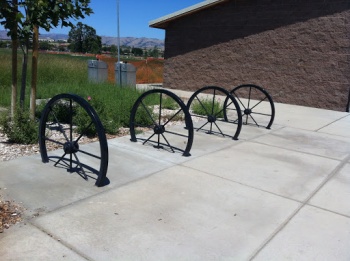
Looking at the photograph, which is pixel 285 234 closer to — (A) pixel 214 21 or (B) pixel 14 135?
(B) pixel 14 135

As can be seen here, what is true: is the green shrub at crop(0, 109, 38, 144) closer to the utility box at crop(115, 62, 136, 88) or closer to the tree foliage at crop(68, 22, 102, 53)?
the utility box at crop(115, 62, 136, 88)

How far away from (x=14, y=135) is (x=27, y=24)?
1.59m

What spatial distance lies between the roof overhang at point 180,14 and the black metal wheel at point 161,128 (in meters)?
5.85

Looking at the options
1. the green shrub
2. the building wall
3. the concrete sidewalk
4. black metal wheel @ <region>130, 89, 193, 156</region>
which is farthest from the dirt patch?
the building wall

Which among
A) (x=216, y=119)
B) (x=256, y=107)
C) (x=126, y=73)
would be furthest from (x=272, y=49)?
(x=216, y=119)

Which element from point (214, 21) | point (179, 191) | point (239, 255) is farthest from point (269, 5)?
point (239, 255)

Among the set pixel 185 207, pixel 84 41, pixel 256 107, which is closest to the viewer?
pixel 185 207

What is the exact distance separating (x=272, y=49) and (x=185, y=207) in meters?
9.80

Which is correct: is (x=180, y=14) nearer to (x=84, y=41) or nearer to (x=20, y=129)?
(x=20, y=129)

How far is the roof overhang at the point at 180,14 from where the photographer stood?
13.0 m

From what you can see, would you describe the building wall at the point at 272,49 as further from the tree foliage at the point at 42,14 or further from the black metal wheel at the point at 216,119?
the tree foliage at the point at 42,14

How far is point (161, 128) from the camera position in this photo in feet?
17.6

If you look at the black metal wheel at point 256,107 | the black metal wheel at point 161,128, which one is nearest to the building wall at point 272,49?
the black metal wheel at point 256,107

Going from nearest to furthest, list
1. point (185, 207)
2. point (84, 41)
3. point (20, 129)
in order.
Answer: point (185, 207) → point (20, 129) → point (84, 41)
